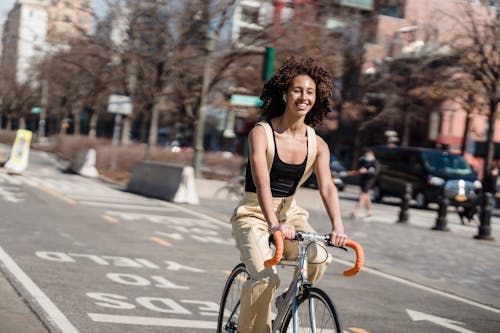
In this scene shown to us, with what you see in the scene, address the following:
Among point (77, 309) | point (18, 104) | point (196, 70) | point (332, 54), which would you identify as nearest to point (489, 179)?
point (196, 70)

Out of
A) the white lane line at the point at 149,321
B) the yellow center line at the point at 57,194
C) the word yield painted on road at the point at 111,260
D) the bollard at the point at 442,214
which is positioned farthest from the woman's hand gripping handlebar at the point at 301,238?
the bollard at the point at 442,214

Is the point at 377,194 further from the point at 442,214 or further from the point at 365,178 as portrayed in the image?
the point at 442,214

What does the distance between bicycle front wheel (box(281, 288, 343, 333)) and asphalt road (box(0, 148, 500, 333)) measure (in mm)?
2388

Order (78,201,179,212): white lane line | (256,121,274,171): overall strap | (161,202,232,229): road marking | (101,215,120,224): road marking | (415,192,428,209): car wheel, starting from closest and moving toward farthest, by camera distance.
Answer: (256,121,274,171): overall strap
(101,215,120,224): road marking
(161,202,232,229): road marking
(78,201,179,212): white lane line
(415,192,428,209): car wheel

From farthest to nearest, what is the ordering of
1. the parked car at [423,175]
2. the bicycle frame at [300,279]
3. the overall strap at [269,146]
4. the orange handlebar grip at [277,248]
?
the parked car at [423,175]
the overall strap at [269,146]
the bicycle frame at [300,279]
the orange handlebar grip at [277,248]

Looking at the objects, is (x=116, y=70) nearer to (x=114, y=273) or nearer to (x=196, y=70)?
(x=196, y=70)

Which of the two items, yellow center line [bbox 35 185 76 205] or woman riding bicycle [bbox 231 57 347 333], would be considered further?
yellow center line [bbox 35 185 76 205]

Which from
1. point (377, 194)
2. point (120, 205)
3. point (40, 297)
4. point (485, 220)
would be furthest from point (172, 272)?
point (377, 194)

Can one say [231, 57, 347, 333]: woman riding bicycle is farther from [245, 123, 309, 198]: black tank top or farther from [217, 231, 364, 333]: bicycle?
[217, 231, 364, 333]: bicycle

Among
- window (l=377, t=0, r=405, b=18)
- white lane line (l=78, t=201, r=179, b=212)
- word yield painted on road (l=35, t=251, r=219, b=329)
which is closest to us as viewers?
word yield painted on road (l=35, t=251, r=219, b=329)

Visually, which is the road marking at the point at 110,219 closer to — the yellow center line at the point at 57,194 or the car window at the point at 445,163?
the yellow center line at the point at 57,194

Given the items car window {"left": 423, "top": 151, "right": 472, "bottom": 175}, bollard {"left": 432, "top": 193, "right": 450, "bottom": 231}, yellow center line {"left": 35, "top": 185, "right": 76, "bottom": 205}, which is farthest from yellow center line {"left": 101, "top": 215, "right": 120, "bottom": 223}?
→ car window {"left": 423, "top": 151, "right": 472, "bottom": 175}

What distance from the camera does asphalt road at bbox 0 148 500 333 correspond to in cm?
769

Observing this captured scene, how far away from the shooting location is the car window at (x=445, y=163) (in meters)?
30.4
